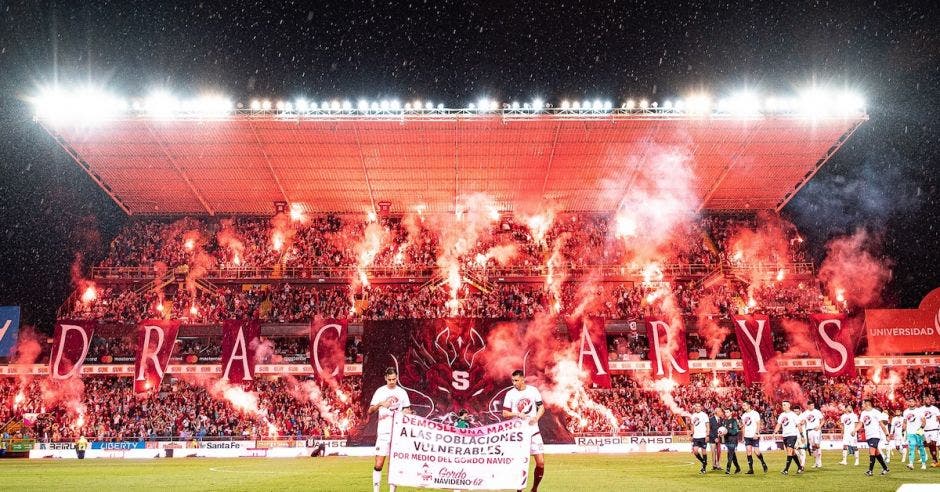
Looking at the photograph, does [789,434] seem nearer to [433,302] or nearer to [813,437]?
[813,437]

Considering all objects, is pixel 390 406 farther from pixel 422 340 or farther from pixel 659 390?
pixel 659 390

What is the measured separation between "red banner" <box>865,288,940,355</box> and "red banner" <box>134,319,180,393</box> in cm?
3886

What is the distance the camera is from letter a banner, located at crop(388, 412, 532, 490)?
1115 centimetres

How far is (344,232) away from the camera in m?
47.1

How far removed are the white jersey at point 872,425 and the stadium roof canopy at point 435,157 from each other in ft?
72.1

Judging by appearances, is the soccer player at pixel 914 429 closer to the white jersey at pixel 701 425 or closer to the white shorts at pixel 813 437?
the white shorts at pixel 813 437

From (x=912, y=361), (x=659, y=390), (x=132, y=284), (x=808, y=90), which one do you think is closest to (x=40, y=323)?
(x=132, y=284)

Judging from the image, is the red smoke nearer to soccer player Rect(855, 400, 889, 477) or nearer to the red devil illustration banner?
the red devil illustration banner

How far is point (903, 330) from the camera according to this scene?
37875 millimetres

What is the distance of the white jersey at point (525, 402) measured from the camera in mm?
12000

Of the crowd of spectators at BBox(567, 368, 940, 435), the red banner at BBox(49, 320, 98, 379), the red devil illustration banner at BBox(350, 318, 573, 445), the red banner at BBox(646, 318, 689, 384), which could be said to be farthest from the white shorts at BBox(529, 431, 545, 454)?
the red banner at BBox(49, 320, 98, 379)

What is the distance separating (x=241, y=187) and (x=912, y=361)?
4254 centimetres

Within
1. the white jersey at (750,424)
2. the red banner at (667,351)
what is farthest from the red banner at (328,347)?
the white jersey at (750,424)

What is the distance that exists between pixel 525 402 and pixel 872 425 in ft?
40.6
